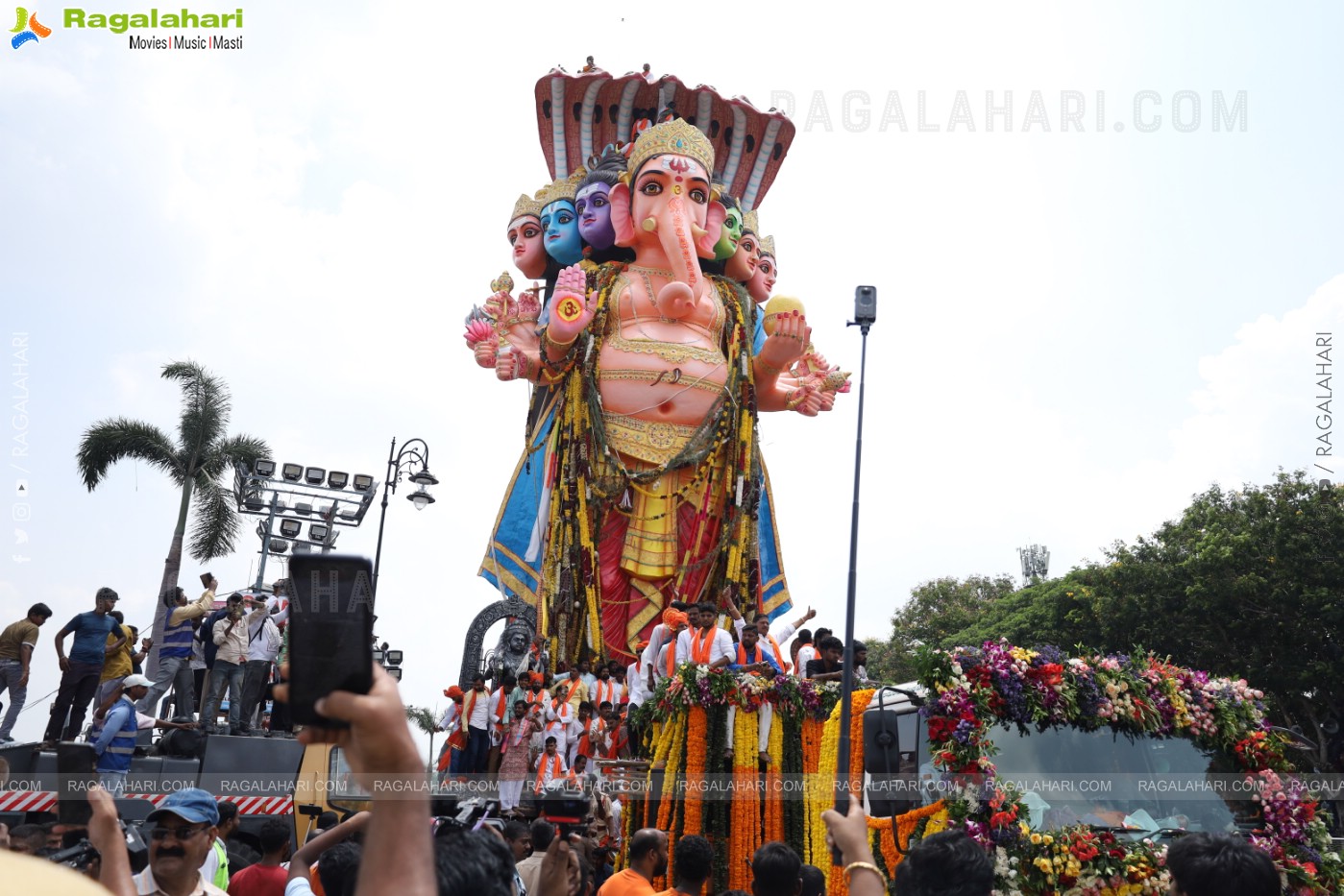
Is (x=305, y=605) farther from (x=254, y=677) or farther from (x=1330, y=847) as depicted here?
(x=254, y=677)

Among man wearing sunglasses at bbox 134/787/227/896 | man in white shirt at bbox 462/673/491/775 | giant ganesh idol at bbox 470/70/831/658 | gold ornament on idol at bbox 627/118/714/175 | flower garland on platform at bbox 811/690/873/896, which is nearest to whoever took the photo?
man wearing sunglasses at bbox 134/787/227/896

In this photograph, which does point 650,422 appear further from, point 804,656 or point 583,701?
point 804,656

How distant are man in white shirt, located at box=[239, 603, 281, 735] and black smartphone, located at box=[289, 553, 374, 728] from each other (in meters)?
12.2

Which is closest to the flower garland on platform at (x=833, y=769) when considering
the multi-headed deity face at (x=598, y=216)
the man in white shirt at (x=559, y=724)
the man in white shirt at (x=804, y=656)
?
the man in white shirt at (x=804, y=656)

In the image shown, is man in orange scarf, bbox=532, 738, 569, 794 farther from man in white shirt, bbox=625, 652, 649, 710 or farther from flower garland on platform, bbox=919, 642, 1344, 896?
flower garland on platform, bbox=919, 642, 1344, 896

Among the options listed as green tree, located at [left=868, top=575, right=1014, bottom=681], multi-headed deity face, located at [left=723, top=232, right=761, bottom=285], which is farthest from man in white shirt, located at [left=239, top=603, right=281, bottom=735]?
green tree, located at [left=868, top=575, right=1014, bottom=681]

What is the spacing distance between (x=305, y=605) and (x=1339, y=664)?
24535mm

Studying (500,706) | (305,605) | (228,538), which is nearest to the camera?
(305,605)

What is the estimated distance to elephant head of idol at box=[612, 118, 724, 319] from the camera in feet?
58.4

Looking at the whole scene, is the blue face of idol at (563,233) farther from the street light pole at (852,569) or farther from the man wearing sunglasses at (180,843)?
the man wearing sunglasses at (180,843)

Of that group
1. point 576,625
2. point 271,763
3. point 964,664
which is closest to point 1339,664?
point 576,625

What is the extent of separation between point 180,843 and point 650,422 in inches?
583

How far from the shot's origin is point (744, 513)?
61.8 feet

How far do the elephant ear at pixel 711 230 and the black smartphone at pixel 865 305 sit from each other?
38.3 feet
